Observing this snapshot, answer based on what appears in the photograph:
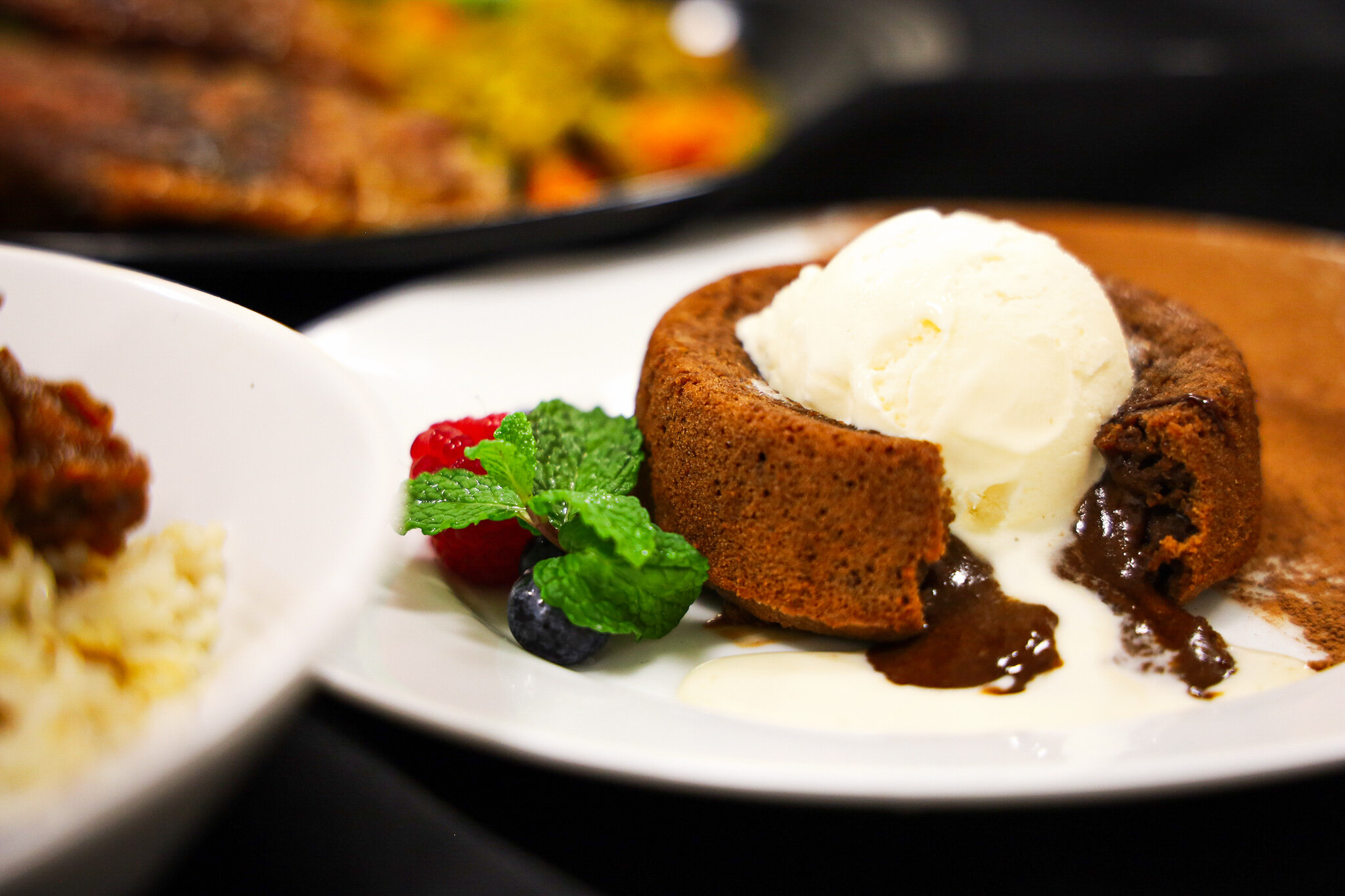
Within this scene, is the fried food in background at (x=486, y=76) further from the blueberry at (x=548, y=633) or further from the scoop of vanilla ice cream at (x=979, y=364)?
the blueberry at (x=548, y=633)

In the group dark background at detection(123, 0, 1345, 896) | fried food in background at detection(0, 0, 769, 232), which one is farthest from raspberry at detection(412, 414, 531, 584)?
fried food in background at detection(0, 0, 769, 232)

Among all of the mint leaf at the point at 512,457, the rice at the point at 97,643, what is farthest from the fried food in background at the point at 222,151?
the rice at the point at 97,643

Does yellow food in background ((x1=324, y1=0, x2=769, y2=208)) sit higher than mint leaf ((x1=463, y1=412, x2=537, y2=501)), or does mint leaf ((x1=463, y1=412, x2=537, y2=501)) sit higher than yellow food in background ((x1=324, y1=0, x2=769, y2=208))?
yellow food in background ((x1=324, y1=0, x2=769, y2=208))

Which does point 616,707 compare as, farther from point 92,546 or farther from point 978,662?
point 92,546

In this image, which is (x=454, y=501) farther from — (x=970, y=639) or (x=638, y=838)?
(x=970, y=639)

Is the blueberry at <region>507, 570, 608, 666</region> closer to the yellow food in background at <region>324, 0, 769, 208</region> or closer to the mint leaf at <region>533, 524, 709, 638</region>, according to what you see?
the mint leaf at <region>533, 524, 709, 638</region>

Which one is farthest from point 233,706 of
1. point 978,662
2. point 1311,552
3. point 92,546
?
point 1311,552
